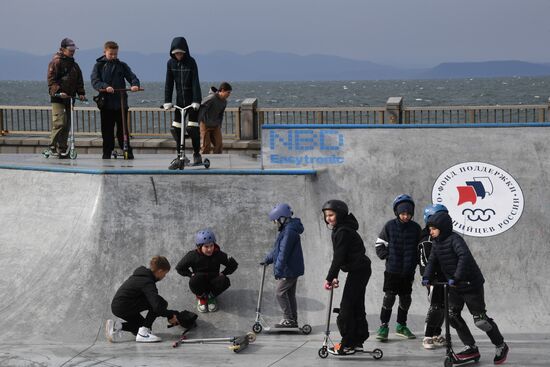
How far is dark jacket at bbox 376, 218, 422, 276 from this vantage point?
33.6 feet

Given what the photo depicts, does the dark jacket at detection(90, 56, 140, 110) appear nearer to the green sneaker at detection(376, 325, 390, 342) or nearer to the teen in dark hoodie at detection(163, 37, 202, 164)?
the teen in dark hoodie at detection(163, 37, 202, 164)

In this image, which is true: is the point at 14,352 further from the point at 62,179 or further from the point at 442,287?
the point at 442,287

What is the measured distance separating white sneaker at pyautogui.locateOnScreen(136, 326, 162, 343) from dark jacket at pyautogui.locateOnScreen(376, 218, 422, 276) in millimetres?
2599

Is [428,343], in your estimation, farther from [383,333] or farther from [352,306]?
[352,306]

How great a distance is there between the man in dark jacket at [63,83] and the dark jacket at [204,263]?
15.2ft

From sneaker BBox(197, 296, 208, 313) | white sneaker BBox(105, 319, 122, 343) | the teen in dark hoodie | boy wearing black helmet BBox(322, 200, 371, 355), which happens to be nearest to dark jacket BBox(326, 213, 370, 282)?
boy wearing black helmet BBox(322, 200, 371, 355)

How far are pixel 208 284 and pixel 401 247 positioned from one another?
2295mm

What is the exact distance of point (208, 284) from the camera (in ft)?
36.3

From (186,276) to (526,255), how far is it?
4034 millimetres

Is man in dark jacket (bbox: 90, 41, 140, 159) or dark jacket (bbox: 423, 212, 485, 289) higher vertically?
man in dark jacket (bbox: 90, 41, 140, 159)

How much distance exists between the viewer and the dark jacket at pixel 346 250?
9516 mm

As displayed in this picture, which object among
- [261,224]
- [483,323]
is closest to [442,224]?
Result: [483,323]

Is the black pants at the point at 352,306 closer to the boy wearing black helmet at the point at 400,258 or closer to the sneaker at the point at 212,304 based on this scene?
the boy wearing black helmet at the point at 400,258

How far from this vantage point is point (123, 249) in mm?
11977
